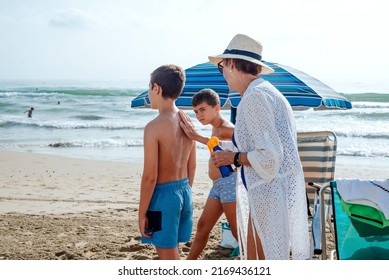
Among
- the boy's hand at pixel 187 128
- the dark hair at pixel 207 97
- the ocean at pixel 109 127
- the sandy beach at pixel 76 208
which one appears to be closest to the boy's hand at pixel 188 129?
the boy's hand at pixel 187 128

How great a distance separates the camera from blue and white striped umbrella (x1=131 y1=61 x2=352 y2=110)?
575 centimetres

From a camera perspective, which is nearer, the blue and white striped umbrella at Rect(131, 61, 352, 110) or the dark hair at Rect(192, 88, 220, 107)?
the dark hair at Rect(192, 88, 220, 107)

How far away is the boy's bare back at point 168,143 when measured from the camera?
3.44m

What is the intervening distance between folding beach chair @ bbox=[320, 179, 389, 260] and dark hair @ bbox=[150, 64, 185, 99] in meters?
1.02

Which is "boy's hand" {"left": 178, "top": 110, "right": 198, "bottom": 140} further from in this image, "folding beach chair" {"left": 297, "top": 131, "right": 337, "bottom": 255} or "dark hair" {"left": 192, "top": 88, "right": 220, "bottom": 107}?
"folding beach chair" {"left": 297, "top": 131, "right": 337, "bottom": 255}

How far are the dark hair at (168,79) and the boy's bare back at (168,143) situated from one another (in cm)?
12

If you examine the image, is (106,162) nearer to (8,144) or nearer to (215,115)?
(8,144)

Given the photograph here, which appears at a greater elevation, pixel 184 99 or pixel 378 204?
pixel 184 99

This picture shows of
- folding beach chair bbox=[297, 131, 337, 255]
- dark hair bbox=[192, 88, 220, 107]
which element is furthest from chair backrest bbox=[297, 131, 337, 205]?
dark hair bbox=[192, 88, 220, 107]

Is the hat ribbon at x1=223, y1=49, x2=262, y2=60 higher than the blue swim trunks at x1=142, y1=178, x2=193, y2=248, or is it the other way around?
the hat ribbon at x1=223, y1=49, x2=262, y2=60

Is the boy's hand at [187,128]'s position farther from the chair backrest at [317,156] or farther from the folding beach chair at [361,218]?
the chair backrest at [317,156]
